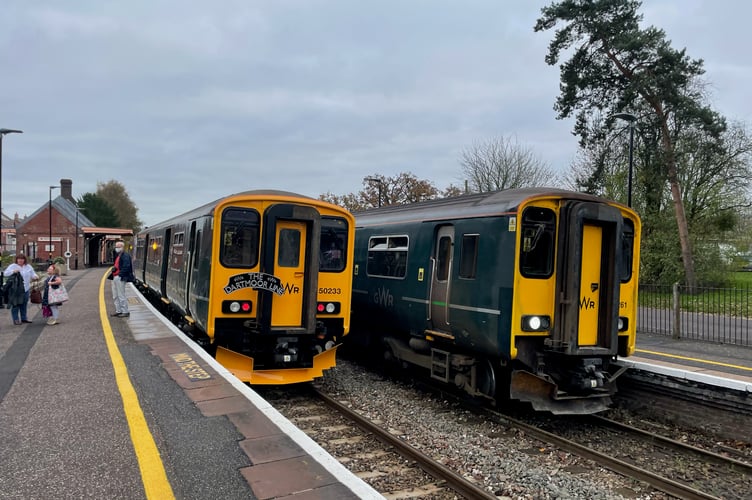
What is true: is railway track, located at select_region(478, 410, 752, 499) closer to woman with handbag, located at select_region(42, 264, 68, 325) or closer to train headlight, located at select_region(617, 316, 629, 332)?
train headlight, located at select_region(617, 316, 629, 332)

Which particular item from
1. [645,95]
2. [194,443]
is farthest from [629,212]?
[645,95]

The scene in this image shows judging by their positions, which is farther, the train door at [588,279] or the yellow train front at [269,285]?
the yellow train front at [269,285]

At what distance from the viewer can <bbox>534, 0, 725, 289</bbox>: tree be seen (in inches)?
723

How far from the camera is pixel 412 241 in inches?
366

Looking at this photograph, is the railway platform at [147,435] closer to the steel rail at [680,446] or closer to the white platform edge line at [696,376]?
the steel rail at [680,446]

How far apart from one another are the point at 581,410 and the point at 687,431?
1.57m

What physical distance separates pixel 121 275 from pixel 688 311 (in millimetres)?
14063

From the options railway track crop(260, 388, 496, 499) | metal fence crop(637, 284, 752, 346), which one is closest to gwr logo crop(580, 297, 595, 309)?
railway track crop(260, 388, 496, 499)

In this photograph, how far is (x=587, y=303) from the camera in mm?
7484

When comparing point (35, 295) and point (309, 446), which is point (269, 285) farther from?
point (35, 295)

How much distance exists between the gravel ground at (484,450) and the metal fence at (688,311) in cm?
796

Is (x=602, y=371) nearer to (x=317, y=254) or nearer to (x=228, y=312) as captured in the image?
(x=317, y=254)

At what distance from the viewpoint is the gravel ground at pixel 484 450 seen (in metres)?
5.54

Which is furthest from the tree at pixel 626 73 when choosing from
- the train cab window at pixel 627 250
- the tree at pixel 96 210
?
the tree at pixel 96 210
